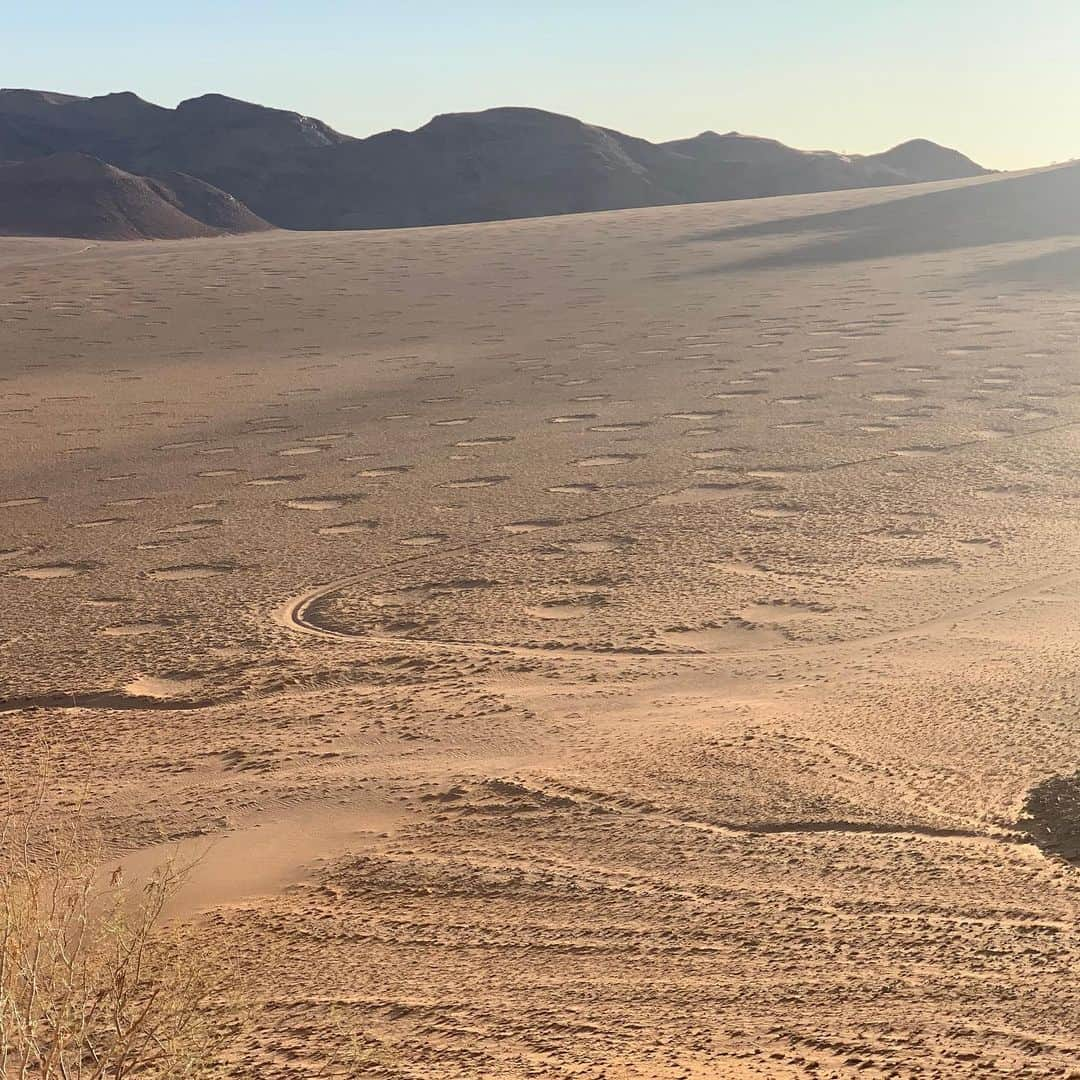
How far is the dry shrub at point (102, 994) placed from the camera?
2.11 metres

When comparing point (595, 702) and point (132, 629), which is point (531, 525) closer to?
point (132, 629)

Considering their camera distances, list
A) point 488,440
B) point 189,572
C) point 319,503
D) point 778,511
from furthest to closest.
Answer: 1. point 488,440
2. point 319,503
3. point 778,511
4. point 189,572

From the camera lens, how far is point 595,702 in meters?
3.78

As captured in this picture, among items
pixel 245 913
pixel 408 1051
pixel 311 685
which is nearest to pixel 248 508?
pixel 311 685

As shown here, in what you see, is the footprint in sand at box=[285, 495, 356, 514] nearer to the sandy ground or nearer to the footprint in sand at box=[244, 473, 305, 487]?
the sandy ground

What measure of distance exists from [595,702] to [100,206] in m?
50.9

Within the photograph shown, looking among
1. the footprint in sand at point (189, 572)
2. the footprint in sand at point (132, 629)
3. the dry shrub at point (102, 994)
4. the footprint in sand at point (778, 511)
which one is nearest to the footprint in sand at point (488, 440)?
the footprint in sand at point (778, 511)

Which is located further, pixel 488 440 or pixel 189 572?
pixel 488 440

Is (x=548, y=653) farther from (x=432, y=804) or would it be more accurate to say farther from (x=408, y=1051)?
(x=408, y=1051)

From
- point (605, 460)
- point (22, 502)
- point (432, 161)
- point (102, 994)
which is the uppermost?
point (432, 161)

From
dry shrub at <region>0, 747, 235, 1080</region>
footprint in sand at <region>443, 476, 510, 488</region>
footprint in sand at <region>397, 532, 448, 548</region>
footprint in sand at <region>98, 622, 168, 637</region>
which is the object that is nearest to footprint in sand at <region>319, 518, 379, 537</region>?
footprint in sand at <region>397, 532, 448, 548</region>

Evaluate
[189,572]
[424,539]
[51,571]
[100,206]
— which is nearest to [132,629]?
[189,572]

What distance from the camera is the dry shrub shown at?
2.11 meters

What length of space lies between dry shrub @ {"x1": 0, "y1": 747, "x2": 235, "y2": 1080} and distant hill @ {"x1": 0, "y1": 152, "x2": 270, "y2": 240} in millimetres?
47604
